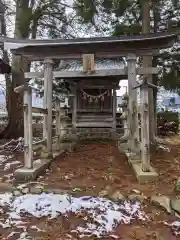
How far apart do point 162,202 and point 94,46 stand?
3989 mm

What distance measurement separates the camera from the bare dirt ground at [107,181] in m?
3.15

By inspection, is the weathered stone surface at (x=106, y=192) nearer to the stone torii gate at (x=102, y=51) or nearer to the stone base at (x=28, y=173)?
the stone base at (x=28, y=173)

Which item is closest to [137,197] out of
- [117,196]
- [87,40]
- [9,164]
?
[117,196]

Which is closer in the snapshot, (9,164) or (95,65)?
(9,164)

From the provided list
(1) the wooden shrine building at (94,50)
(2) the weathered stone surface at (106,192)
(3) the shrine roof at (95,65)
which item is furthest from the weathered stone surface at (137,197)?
(3) the shrine roof at (95,65)

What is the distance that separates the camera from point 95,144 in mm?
9867

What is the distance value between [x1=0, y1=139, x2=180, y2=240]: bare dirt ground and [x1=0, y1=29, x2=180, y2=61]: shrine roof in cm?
256

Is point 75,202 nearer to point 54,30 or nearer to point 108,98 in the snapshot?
point 108,98

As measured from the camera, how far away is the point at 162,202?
151 inches

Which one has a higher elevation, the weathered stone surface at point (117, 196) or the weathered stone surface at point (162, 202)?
the weathered stone surface at point (117, 196)

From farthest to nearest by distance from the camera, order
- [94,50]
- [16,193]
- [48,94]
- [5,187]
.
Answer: [48,94] → [94,50] → [5,187] → [16,193]

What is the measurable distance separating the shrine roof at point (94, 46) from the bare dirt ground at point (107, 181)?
2.56 metres

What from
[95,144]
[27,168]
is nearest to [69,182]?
[27,168]

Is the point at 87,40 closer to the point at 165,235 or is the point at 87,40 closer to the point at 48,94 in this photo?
the point at 48,94
